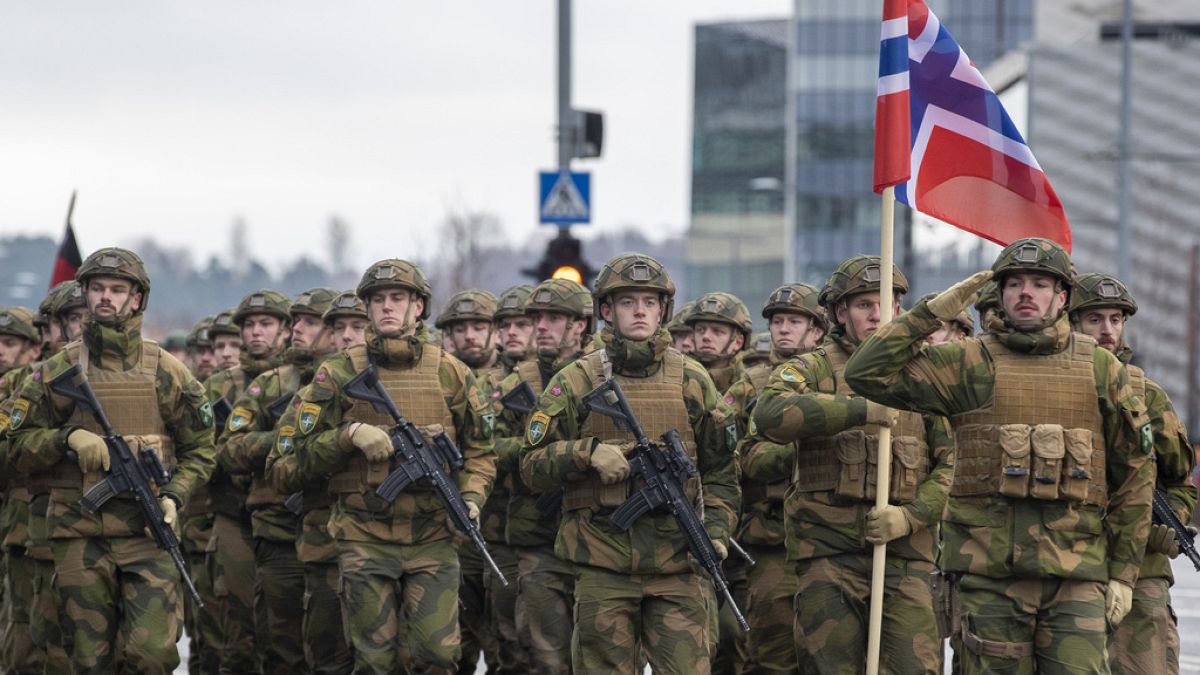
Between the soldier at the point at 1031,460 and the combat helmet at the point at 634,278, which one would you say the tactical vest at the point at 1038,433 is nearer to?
the soldier at the point at 1031,460

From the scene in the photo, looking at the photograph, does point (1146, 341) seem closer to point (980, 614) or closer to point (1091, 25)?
point (1091, 25)

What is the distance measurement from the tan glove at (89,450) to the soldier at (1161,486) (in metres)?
4.93

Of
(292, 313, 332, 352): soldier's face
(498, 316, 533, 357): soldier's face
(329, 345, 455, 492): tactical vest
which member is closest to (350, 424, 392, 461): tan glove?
(329, 345, 455, 492): tactical vest

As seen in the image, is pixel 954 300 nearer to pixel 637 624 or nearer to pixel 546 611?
pixel 637 624

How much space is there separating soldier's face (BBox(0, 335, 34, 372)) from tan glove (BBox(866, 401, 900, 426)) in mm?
6383

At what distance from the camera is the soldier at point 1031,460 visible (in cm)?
800

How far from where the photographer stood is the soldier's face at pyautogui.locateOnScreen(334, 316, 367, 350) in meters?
11.8

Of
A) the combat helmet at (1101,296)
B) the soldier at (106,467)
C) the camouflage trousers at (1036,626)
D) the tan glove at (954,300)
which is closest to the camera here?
the tan glove at (954,300)

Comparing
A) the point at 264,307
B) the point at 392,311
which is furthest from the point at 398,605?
the point at 264,307

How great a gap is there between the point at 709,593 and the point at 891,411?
1.86 m

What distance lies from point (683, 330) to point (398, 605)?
343 cm

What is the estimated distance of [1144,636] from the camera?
30.9ft

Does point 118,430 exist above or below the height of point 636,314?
below

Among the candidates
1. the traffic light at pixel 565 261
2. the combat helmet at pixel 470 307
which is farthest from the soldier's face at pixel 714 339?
the traffic light at pixel 565 261
